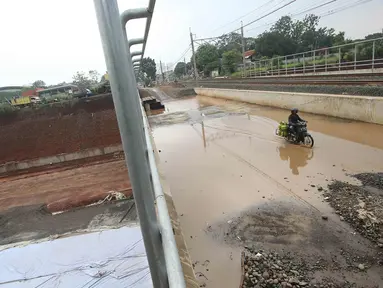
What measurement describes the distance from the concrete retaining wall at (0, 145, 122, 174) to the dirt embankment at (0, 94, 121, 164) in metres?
0.31

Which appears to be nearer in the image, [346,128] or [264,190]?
[264,190]

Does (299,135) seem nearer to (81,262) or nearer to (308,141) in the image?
(308,141)

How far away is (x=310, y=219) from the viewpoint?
5.22 meters

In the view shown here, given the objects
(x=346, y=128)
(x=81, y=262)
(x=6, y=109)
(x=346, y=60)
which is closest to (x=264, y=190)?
(x=81, y=262)

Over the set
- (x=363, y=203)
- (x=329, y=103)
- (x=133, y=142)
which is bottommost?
(x=363, y=203)

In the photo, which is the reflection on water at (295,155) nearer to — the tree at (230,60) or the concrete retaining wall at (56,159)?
the concrete retaining wall at (56,159)

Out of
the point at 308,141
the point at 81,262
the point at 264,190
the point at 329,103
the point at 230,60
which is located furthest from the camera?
the point at 230,60

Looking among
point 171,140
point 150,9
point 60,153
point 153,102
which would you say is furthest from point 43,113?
point 150,9

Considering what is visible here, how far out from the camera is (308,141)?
375 inches

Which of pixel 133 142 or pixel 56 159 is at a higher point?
pixel 133 142

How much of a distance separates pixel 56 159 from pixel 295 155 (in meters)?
14.9

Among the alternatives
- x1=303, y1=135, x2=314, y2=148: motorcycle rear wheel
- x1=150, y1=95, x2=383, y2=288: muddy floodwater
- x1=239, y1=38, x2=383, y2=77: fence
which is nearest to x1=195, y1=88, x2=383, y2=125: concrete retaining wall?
x1=150, y1=95, x2=383, y2=288: muddy floodwater

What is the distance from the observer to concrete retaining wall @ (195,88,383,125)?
419 inches

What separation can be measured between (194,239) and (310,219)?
2.19 metres
